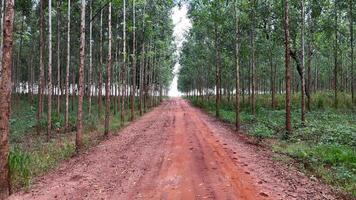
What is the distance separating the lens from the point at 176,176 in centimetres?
1043

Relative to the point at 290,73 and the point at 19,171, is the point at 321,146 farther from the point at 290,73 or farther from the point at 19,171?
the point at 19,171

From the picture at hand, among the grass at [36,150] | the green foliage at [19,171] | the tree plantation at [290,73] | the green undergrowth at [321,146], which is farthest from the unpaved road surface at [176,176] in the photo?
the tree plantation at [290,73]

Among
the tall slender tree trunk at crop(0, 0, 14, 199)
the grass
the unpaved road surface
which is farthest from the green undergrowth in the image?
the tall slender tree trunk at crop(0, 0, 14, 199)

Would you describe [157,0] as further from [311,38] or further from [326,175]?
[326,175]

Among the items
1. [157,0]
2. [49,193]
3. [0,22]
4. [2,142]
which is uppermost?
[157,0]

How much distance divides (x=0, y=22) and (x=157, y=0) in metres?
18.3

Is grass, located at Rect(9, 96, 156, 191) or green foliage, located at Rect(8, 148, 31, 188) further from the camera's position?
Result: grass, located at Rect(9, 96, 156, 191)

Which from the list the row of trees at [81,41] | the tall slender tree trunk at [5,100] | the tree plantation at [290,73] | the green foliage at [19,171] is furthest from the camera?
the tree plantation at [290,73]

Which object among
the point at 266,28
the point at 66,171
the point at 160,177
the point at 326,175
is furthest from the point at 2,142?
the point at 266,28

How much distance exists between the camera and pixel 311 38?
30219mm

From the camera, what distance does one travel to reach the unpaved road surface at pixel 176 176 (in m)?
8.87

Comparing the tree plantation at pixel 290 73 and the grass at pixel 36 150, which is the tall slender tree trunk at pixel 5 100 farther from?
the tree plantation at pixel 290 73

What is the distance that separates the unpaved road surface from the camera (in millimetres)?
8867

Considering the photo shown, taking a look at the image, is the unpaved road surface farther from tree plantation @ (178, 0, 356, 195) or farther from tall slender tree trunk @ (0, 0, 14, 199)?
tree plantation @ (178, 0, 356, 195)
